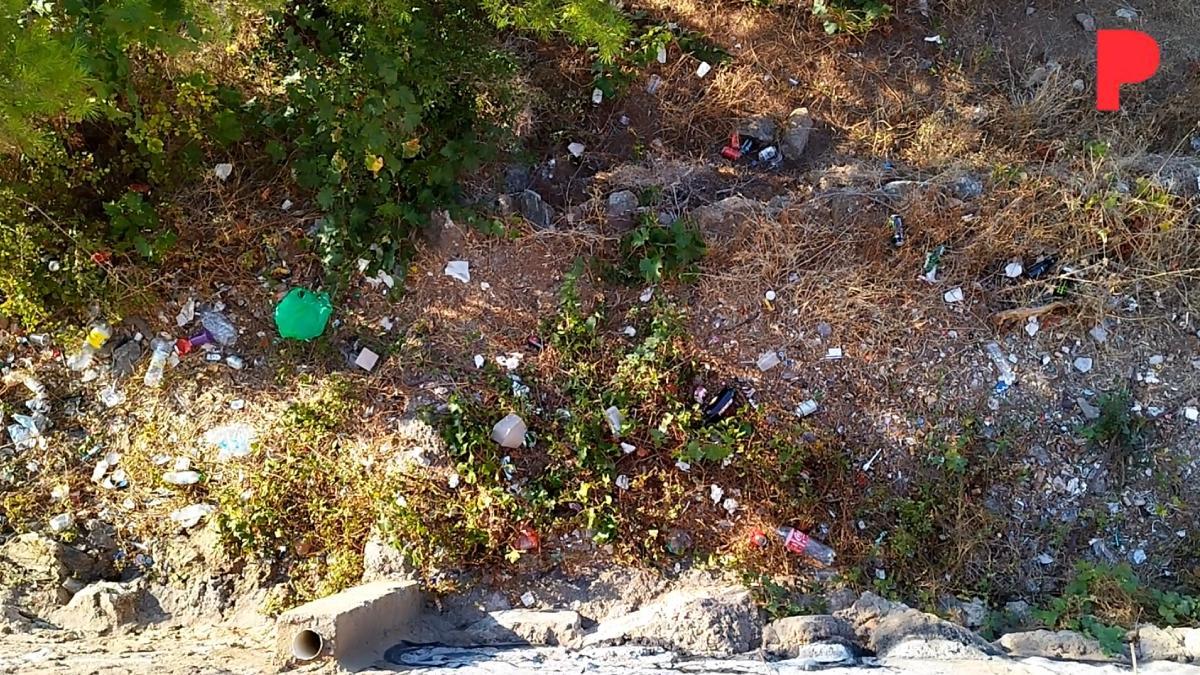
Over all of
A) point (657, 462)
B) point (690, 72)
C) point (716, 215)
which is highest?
point (690, 72)

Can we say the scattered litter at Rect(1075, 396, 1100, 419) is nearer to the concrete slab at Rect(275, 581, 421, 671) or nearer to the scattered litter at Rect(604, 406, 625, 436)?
the scattered litter at Rect(604, 406, 625, 436)

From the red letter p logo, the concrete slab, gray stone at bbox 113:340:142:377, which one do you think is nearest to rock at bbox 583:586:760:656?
the concrete slab

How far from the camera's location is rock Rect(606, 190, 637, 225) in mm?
3316

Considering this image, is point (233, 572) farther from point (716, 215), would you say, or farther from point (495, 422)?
point (716, 215)

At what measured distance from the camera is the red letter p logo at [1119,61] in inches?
145

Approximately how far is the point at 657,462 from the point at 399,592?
959 mm

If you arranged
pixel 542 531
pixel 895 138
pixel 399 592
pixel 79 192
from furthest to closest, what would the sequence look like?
pixel 895 138 < pixel 79 192 < pixel 542 531 < pixel 399 592

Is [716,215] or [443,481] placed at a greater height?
[716,215]

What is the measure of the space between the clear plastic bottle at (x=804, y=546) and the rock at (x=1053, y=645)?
579 millimetres

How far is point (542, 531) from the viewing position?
2.97 meters

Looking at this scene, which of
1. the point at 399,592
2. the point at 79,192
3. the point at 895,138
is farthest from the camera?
the point at 895,138

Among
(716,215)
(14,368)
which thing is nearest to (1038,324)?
(716,215)

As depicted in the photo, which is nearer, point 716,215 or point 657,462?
point 657,462

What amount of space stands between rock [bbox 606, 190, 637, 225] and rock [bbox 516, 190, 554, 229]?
0.23 m
